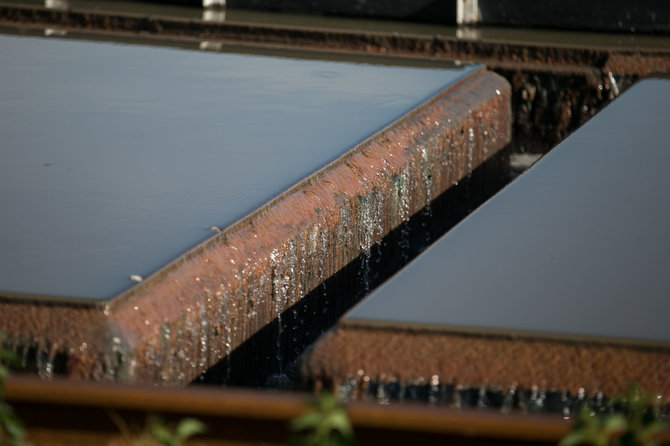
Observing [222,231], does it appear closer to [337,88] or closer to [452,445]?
[452,445]

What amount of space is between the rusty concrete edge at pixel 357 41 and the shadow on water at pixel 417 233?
0.12m

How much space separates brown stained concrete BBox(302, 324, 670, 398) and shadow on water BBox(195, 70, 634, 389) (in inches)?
23.6

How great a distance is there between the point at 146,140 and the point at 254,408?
1.94m

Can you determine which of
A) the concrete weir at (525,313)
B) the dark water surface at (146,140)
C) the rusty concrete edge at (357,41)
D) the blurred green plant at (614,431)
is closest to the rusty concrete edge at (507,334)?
the concrete weir at (525,313)

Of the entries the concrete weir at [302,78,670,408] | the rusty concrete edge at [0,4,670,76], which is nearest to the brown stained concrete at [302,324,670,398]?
the concrete weir at [302,78,670,408]

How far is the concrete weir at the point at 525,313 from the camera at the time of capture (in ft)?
6.40

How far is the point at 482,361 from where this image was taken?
6.49 ft

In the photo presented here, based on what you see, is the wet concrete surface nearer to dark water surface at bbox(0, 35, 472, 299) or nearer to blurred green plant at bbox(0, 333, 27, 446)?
dark water surface at bbox(0, 35, 472, 299)

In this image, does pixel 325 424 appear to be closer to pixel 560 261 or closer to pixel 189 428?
pixel 189 428

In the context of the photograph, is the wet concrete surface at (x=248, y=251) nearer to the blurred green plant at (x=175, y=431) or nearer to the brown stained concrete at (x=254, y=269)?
the brown stained concrete at (x=254, y=269)

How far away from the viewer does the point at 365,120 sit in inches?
148

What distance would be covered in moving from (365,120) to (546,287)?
1.55 metres

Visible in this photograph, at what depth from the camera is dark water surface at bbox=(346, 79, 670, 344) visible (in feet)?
6.98

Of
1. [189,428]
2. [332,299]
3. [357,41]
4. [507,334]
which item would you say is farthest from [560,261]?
[357,41]
